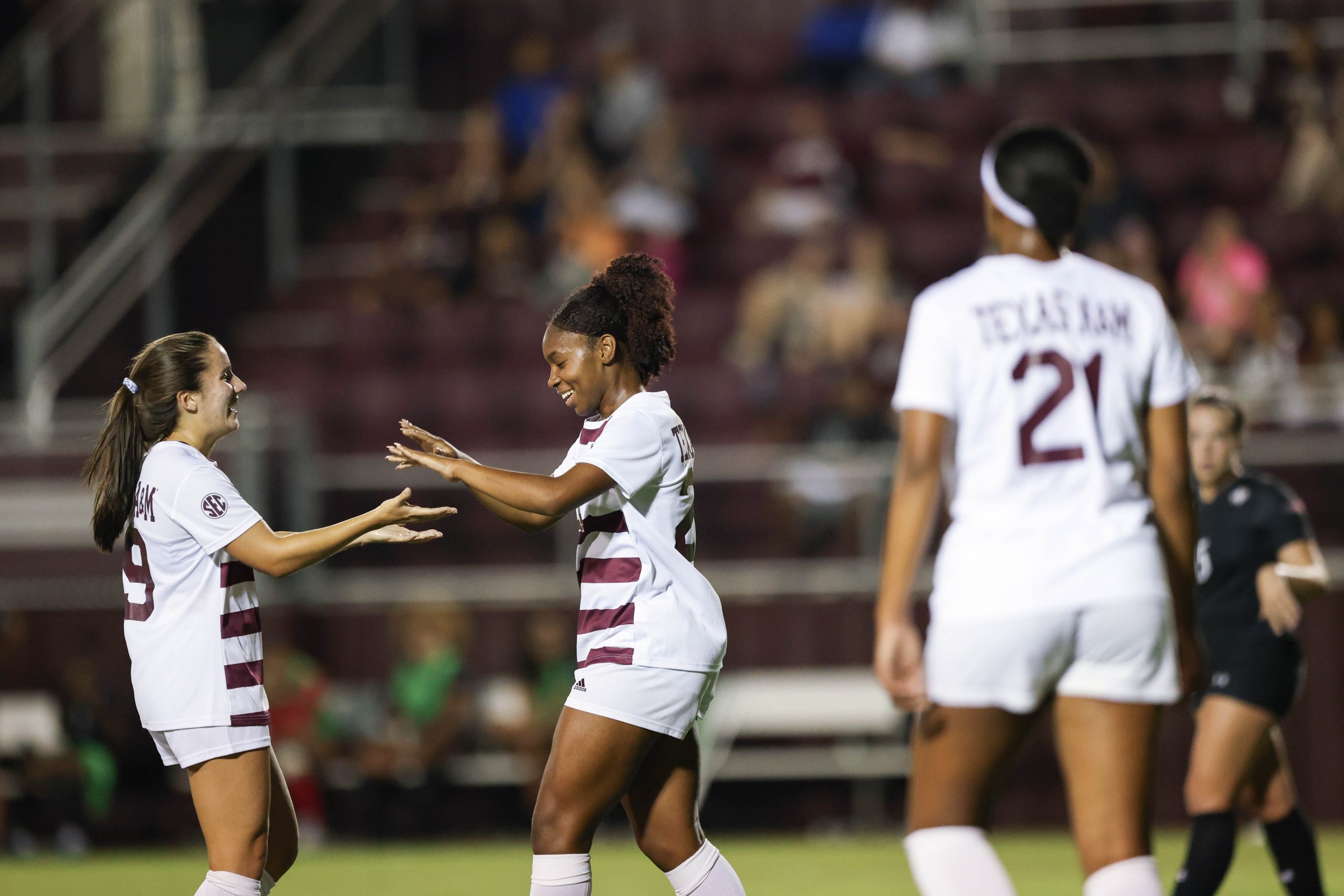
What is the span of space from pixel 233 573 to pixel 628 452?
45.7 inches

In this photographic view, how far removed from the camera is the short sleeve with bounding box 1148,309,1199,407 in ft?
13.1

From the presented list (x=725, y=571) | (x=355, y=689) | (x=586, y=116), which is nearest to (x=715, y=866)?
(x=725, y=571)

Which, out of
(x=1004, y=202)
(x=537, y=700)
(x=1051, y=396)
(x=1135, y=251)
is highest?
(x=1135, y=251)

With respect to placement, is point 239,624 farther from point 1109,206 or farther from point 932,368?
point 1109,206

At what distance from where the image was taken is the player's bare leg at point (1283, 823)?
6500mm

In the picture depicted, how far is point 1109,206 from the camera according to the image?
13258 mm

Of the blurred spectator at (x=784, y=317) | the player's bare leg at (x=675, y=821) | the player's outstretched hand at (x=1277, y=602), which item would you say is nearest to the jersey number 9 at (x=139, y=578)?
the player's bare leg at (x=675, y=821)

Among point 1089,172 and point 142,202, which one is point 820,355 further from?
point 1089,172

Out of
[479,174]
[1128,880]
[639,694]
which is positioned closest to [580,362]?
[639,694]

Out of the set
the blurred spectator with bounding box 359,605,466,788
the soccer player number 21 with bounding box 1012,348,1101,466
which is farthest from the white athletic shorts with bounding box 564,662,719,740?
the blurred spectator with bounding box 359,605,466,788

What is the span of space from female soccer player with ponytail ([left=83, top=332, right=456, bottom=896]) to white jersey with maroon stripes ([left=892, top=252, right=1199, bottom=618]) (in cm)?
150

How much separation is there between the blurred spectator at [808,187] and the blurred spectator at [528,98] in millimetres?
2249

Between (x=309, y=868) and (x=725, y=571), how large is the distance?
127 inches

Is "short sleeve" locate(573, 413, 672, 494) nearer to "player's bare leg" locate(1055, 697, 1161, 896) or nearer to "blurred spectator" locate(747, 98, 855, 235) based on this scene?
"player's bare leg" locate(1055, 697, 1161, 896)
